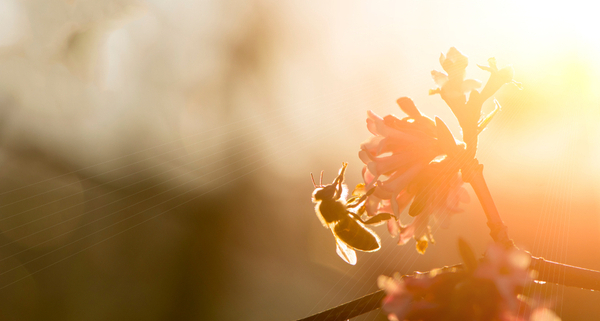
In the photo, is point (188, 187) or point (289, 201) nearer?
point (289, 201)

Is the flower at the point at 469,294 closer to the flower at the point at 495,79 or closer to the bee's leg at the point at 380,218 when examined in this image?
the bee's leg at the point at 380,218

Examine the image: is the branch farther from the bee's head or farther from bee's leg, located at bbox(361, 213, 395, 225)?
the bee's head

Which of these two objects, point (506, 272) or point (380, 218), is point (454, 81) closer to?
point (380, 218)

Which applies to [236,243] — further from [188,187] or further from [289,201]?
[188,187]

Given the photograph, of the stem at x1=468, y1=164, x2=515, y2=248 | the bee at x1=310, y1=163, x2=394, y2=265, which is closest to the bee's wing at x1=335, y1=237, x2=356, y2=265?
the bee at x1=310, y1=163, x2=394, y2=265

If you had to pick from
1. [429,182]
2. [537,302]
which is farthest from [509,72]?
[537,302]

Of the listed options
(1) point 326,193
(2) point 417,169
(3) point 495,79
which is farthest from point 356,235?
(3) point 495,79
